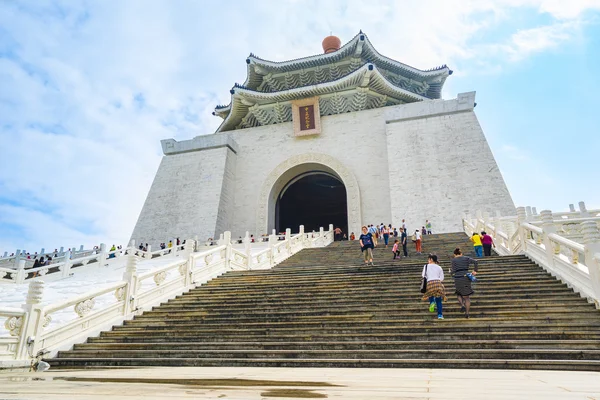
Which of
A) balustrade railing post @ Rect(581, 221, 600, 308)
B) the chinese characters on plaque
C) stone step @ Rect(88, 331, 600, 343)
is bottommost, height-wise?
stone step @ Rect(88, 331, 600, 343)

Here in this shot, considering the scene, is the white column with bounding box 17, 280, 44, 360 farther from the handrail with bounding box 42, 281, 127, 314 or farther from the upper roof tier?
the upper roof tier

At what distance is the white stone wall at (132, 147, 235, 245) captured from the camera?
851 inches

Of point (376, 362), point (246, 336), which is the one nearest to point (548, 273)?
point (376, 362)

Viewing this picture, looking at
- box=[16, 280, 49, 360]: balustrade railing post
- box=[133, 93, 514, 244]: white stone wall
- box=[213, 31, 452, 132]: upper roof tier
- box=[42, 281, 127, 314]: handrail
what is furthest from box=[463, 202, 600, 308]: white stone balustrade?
box=[213, 31, 452, 132]: upper roof tier

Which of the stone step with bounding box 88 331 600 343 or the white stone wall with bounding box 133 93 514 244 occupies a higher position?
the white stone wall with bounding box 133 93 514 244

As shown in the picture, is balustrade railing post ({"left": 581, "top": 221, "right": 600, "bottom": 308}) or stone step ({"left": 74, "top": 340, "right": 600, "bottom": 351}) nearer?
stone step ({"left": 74, "top": 340, "right": 600, "bottom": 351})

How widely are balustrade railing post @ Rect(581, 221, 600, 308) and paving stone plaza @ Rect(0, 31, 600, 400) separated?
3 cm

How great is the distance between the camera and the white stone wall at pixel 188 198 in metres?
21.6

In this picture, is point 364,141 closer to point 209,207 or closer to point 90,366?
point 209,207

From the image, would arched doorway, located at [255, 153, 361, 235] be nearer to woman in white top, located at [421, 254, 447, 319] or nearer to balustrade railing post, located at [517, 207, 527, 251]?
balustrade railing post, located at [517, 207, 527, 251]

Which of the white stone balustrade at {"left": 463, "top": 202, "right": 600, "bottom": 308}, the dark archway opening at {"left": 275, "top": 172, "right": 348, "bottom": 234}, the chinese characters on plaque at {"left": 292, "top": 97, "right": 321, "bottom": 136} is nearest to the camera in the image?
the white stone balustrade at {"left": 463, "top": 202, "right": 600, "bottom": 308}

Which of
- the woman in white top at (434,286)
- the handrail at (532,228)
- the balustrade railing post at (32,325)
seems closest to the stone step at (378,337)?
the woman in white top at (434,286)

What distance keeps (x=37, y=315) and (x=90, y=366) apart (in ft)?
4.42

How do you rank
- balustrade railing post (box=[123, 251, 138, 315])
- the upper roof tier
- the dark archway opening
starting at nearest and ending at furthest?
balustrade railing post (box=[123, 251, 138, 315]) → the upper roof tier → the dark archway opening
